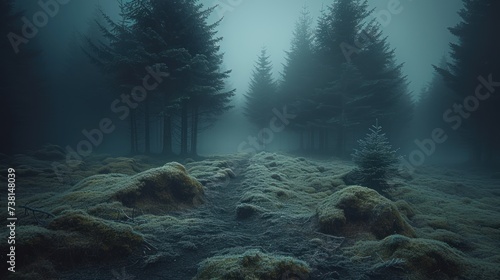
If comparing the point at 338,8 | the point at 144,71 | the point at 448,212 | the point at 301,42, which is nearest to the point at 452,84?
the point at 338,8

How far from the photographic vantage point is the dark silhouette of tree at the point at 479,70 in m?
25.0

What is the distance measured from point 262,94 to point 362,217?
37.0 m

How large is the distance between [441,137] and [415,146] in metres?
8.91

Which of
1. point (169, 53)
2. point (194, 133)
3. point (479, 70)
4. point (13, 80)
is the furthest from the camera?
point (13, 80)

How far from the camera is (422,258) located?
16.8ft

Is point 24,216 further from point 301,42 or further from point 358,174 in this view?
point 301,42

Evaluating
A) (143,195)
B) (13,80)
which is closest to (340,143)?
(143,195)

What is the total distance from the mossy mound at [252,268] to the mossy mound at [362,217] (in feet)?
8.68

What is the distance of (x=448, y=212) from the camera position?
9.99m

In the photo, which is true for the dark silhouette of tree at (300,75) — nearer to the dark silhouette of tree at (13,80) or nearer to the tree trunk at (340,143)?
the tree trunk at (340,143)

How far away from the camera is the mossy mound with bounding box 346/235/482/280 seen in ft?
16.3

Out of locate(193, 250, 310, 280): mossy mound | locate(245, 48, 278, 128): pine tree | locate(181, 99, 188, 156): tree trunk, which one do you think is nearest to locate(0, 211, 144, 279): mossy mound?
locate(193, 250, 310, 280): mossy mound

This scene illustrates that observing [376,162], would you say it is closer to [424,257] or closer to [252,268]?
[424,257]

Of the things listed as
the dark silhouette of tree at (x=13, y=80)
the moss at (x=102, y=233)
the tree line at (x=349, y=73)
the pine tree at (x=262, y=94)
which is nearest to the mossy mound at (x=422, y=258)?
the moss at (x=102, y=233)
